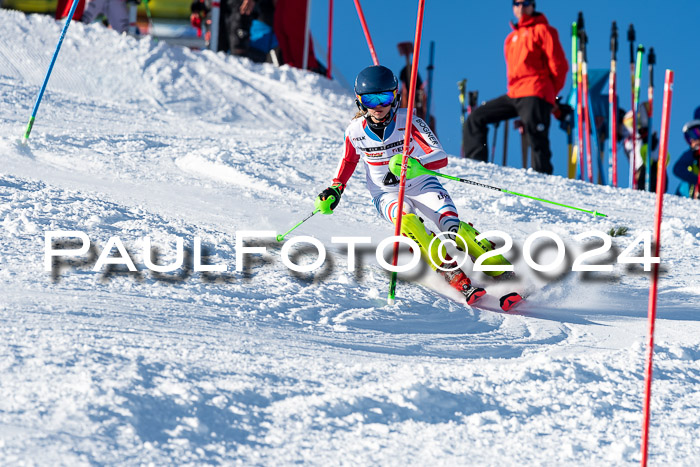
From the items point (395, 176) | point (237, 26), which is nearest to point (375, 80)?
point (395, 176)

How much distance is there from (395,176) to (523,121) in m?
3.62

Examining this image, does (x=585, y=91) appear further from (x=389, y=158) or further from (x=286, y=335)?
(x=286, y=335)

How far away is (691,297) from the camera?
4816mm

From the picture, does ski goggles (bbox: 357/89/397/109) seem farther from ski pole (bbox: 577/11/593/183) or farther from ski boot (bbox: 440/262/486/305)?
ski pole (bbox: 577/11/593/183)

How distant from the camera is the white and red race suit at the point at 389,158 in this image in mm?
4531

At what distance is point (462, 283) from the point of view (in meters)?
4.34

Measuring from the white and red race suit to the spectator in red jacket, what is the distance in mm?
3477

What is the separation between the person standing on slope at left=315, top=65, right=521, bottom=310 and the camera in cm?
431

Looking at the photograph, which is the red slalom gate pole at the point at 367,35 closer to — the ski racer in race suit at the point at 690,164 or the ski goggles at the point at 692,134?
the ski racer in race suit at the point at 690,164

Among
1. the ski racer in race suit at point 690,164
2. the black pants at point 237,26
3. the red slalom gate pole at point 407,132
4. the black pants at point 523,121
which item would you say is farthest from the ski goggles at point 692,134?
the red slalom gate pole at point 407,132

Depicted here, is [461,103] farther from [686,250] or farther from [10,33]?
[686,250]

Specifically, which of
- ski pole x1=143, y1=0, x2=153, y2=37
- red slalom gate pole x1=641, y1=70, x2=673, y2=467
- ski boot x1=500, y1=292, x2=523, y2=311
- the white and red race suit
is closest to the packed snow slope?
ski boot x1=500, y1=292, x2=523, y2=311

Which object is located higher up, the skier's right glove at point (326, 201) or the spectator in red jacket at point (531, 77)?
the spectator in red jacket at point (531, 77)

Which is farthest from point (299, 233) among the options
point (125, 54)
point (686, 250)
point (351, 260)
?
point (125, 54)
